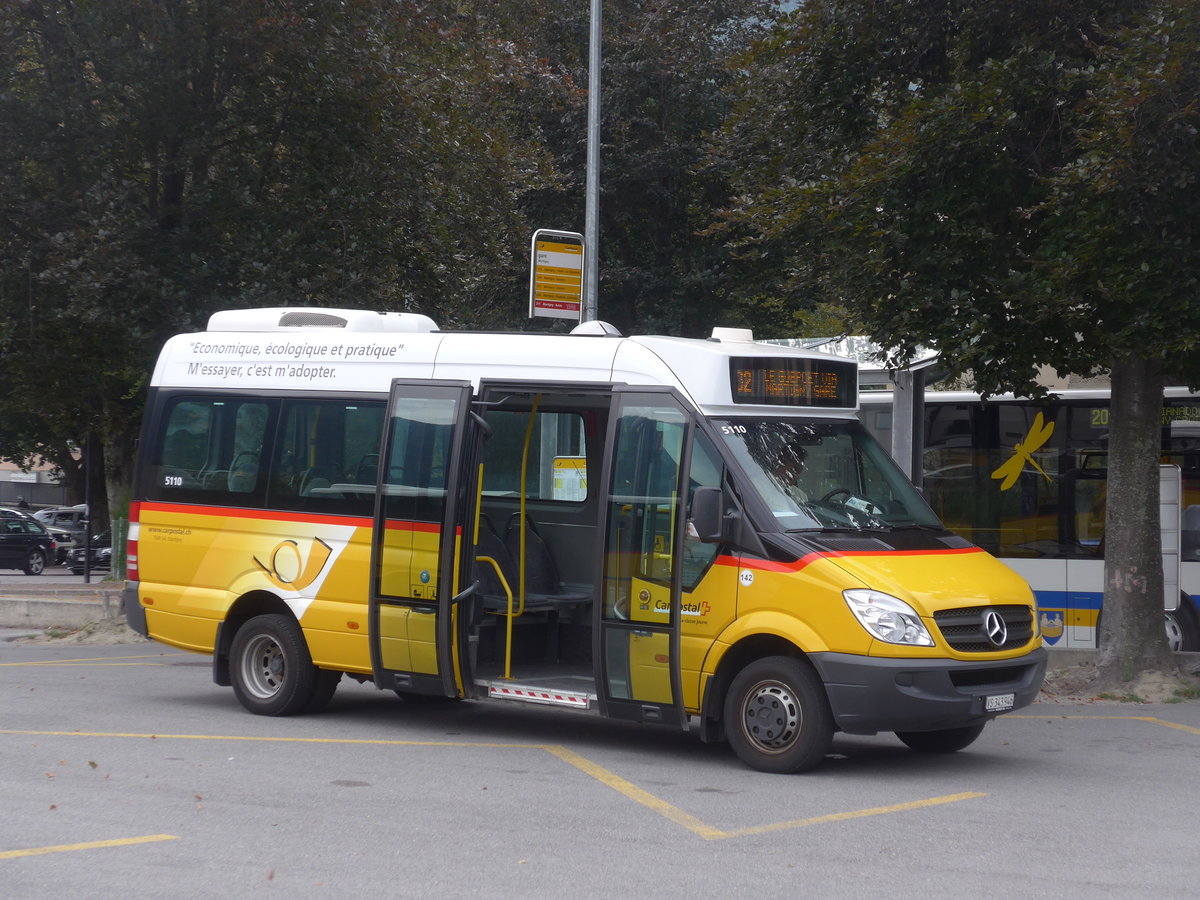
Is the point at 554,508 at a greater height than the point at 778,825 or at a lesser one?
greater

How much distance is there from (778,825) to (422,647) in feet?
11.0

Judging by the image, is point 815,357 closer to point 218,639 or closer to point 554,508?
point 554,508

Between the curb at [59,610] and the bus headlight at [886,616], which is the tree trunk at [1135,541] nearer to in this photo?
the bus headlight at [886,616]

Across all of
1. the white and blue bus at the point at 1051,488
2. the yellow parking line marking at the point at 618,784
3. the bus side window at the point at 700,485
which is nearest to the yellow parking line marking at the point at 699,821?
the yellow parking line marking at the point at 618,784

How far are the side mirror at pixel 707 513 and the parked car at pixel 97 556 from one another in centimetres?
2878

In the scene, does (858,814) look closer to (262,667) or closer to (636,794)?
(636,794)

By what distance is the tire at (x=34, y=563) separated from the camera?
37188 mm

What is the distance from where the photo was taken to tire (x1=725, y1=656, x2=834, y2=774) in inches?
327

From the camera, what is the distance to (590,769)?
28.7 ft

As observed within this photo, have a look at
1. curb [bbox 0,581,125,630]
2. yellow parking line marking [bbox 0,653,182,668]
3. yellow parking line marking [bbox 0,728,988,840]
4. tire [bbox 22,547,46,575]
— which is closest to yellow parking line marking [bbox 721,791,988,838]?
yellow parking line marking [bbox 0,728,988,840]

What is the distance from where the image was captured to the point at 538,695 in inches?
371

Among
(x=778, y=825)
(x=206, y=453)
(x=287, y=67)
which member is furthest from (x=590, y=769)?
(x=287, y=67)

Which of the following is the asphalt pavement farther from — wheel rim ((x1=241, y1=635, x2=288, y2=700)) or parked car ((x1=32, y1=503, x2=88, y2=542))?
parked car ((x1=32, y1=503, x2=88, y2=542))

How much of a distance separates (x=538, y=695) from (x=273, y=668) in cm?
242
